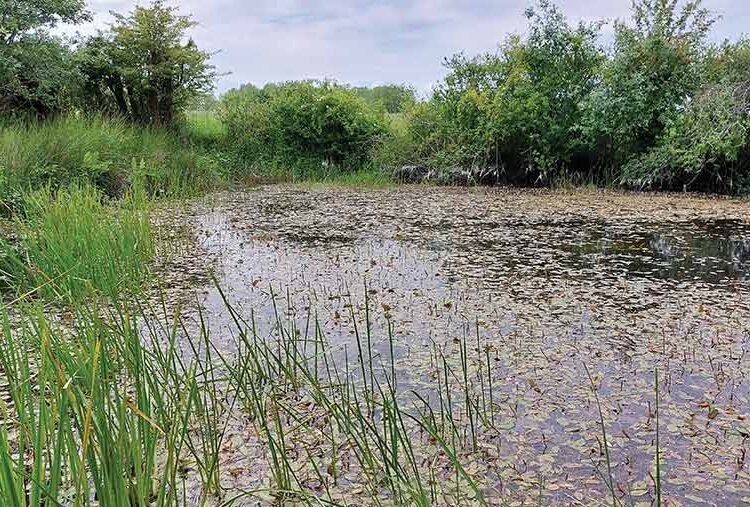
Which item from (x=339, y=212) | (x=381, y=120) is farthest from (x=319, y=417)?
(x=381, y=120)

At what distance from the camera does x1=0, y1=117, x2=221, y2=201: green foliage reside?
18.8 ft

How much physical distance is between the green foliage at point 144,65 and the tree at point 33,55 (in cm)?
106

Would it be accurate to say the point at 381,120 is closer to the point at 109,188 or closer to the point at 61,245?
the point at 109,188

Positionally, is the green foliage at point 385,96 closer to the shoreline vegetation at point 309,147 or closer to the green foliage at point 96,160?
the shoreline vegetation at point 309,147

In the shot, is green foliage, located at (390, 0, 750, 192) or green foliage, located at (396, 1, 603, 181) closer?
green foliage, located at (390, 0, 750, 192)

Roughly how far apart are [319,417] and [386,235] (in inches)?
140

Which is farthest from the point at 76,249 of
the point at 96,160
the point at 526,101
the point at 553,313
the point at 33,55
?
the point at 526,101

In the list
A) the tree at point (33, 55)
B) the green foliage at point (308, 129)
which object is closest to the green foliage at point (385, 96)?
the green foliage at point (308, 129)

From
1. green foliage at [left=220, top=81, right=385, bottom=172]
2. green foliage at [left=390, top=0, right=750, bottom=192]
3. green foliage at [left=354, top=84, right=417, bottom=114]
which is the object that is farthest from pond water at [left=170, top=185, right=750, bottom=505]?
green foliage at [left=354, top=84, right=417, bottom=114]

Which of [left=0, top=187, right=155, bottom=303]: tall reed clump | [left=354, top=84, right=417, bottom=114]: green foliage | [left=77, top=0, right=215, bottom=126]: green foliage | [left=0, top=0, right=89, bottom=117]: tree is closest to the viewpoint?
[left=0, top=187, right=155, bottom=303]: tall reed clump

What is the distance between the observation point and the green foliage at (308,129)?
1188 centimetres

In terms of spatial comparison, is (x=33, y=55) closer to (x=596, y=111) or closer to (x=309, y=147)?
(x=309, y=147)

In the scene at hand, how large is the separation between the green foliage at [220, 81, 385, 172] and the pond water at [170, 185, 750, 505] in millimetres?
5258

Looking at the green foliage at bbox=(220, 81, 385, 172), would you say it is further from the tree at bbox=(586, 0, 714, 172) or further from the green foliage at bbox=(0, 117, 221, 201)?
the tree at bbox=(586, 0, 714, 172)
